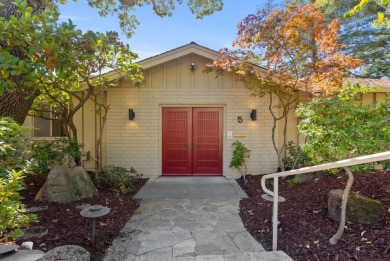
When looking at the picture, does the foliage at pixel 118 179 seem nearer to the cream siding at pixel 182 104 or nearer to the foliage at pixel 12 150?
the cream siding at pixel 182 104

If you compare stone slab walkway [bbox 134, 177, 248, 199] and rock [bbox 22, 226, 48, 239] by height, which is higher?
rock [bbox 22, 226, 48, 239]

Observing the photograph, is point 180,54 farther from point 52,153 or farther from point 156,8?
point 52,153

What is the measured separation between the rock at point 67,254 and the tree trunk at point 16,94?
2977mm

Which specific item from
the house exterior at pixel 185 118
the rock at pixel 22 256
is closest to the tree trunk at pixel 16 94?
the house exterior at pixel 185 118

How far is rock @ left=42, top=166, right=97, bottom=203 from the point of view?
15.4ft

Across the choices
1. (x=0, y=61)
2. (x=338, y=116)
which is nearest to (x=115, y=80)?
(x=0, y=61)

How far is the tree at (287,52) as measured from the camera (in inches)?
214

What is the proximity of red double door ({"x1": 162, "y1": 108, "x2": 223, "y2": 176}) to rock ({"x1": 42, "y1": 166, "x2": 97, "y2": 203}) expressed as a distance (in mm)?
2728

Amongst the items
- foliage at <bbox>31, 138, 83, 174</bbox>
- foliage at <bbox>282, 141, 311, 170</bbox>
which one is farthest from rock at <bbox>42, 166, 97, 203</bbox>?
foliage at <bbox>282, 141, 311, 170</bbox>

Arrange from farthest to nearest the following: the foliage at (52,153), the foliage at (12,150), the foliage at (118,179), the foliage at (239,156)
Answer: the foliage at (239,156), the foliage at (118,179), the foliage at (52,153), the foliage at (12,150)

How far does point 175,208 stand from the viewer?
4.59 meters

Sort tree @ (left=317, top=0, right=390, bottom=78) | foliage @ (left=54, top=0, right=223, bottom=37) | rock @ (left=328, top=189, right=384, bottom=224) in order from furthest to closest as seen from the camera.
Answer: tree @ (left=317, top=0, right=390, bottom=78), foliage @ (left=54, top=0, right=223, bottom=37), rock @ (left=328, top=189, right=384, bottom=224)

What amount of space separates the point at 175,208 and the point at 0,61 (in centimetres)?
376

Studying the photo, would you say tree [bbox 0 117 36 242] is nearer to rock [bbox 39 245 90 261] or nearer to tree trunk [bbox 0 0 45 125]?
rock [bbox 39 245 90 261]
